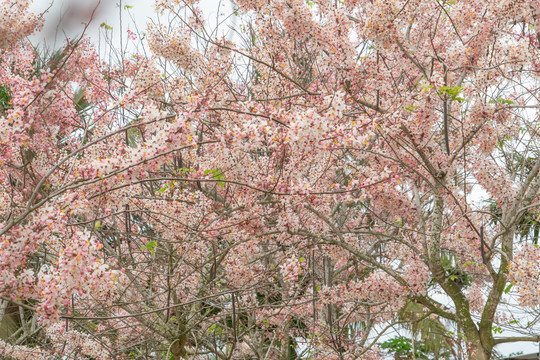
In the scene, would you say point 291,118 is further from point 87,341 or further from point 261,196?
point 87,341

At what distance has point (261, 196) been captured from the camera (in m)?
4.87

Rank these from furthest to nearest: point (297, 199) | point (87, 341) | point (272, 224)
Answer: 1. point (87, 341)
2. point (272, 224)
3. point (297, 199)

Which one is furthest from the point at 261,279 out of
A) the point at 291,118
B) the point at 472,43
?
the point at 472,43

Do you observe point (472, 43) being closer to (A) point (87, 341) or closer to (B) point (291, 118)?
(B) point (291, 118)

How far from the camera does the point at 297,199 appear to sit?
371 cm

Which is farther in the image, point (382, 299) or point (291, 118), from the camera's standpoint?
point (382, 299)

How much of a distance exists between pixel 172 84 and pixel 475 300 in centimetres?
465

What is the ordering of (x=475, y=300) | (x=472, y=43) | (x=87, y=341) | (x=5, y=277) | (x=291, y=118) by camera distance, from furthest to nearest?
(x=475, y=300) → (x=87, y=341) → (x=472, y=43) → (x=291, y=118) → (x=5, y=277)

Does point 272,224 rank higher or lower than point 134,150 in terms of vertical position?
higher

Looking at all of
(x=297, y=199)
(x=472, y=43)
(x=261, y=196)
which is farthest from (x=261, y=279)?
(x=472, y=43)

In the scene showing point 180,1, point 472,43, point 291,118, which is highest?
point 180,1

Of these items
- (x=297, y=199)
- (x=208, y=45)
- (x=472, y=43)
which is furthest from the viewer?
(x=208, y=45)

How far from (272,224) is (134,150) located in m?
2.45

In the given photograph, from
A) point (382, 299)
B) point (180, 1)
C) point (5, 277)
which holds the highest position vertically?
point (180, 1)
